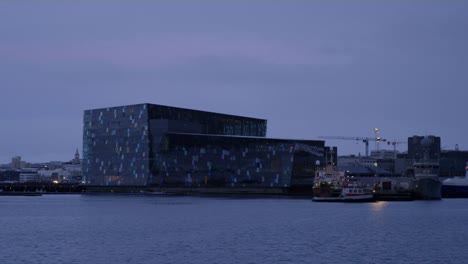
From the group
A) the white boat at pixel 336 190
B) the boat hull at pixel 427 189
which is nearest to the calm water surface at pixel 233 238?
the white boat at pixel 336 190

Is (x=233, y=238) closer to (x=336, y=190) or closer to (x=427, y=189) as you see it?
(x=336, y=190)

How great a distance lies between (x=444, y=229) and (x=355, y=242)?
854 inches

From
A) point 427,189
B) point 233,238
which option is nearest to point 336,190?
point 427,189

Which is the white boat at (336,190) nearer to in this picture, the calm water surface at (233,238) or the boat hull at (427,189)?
the boat hull at (427,189)

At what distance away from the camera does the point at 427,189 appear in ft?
636

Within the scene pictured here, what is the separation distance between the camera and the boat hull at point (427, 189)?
192750 millimetres

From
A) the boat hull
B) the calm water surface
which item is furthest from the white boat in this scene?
the calm water surface

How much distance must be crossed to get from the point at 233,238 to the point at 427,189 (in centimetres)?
12811

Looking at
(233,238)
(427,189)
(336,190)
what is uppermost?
(427,189)

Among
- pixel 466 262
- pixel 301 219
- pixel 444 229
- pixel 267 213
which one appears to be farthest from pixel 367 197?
pixel 466 262

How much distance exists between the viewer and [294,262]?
193 feet

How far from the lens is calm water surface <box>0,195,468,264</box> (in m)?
61.8

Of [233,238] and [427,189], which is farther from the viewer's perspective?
[427,189]

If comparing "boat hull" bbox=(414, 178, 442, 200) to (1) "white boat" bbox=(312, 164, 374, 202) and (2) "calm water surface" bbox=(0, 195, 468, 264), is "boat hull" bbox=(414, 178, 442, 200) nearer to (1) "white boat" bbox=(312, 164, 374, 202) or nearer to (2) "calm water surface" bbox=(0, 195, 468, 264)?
(1) "white boat" bbox=(312, 164, 374, 202)
